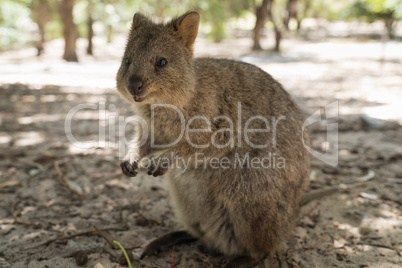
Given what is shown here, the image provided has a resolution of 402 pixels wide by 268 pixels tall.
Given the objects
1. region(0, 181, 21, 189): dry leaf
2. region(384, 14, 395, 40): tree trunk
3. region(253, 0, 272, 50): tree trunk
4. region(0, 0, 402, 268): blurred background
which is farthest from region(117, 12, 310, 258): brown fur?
region(384, 14, 395, 40): tree trunk

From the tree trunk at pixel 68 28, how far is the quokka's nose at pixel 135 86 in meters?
11.6

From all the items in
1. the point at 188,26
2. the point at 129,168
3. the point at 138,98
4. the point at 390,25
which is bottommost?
the point at 129,168

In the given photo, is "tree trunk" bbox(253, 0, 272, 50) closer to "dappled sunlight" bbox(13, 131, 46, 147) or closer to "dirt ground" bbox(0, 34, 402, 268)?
"dirt ground" bbox(0, 34, 402, 268)

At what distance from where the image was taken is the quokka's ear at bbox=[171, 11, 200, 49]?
8.42 feet

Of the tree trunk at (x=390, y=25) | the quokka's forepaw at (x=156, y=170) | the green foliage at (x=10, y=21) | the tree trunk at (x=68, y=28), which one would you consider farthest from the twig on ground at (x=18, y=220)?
the tree trunk at (x=390, y=25)

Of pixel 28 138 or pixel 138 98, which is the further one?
pixel 28 138

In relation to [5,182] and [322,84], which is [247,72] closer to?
[5,182]

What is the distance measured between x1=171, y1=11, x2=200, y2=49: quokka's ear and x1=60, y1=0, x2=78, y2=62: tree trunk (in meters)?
11.3

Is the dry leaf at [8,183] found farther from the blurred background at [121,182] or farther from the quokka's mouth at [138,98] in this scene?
the quokka's mouth at [138,98]

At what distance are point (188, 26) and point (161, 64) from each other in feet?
1.34

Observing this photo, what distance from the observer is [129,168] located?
2.49 m

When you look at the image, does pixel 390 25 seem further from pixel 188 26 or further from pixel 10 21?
pixel 188 26

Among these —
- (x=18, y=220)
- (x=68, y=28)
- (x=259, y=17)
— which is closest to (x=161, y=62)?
(x=18, y=220)

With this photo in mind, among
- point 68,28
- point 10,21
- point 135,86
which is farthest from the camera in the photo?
point 68,28
